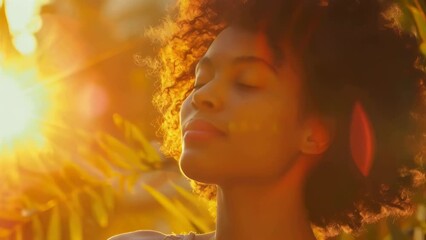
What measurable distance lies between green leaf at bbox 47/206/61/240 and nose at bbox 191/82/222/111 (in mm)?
1182

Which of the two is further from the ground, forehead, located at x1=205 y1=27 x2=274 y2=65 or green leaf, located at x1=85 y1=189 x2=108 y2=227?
forehead, located at x1=205 y1=27 x2=274 y2=65

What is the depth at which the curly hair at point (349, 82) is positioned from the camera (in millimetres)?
2219

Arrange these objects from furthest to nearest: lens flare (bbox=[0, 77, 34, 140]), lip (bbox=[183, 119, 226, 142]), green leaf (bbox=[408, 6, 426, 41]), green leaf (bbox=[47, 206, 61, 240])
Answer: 1. lens flare (bbox=[0, 77, 34, 140])
2. green leaf (bbox=[47, 206, 61, 240])
3. green leaf (bbox=[408, 6, 426, 41])
4. lip (bbox=[183, 119, 226, 142])

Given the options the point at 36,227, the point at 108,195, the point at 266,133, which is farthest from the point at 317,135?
the point at 36,227

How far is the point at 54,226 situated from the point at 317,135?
1.23 metres

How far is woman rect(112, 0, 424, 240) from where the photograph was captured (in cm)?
211

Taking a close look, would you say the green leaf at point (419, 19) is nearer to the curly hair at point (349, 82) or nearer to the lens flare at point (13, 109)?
the curly hair at point (349, 82)

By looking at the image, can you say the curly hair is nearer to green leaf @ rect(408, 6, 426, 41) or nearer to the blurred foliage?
green leaf @ rect(408, 6, 426, 41)

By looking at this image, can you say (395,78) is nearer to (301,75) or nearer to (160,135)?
(301,75)

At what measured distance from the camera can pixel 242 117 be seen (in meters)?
2.10

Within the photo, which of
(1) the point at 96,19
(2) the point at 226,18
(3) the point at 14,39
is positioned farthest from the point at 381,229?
(1) the point at 96,19

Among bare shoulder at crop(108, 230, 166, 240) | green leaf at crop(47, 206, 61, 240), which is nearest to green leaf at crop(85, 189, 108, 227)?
green leaf at crop(47, 206, 61, 240)

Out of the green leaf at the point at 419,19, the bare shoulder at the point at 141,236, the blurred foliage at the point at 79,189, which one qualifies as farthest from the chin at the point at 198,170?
the blurred foliage at the point at 79,189

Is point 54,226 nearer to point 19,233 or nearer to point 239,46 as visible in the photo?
point 19,233
